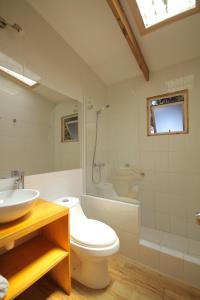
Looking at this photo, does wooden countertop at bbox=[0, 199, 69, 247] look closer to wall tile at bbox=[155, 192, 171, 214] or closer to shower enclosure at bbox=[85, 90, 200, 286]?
shower enclosure at bbox=[85, 90, 200, 286]

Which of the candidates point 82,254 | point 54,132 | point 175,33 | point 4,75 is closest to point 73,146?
point 54,132

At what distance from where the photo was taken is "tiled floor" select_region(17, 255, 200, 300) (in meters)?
1.26

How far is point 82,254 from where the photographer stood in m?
1.23

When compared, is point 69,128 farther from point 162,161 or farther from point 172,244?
point 172,244

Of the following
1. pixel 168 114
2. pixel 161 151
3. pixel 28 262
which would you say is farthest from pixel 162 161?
pixel 28 262

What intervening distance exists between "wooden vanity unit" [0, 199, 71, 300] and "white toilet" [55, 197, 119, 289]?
12 centimetres

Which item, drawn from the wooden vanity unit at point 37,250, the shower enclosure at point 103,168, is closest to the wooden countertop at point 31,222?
the wooden vanity unit at point 37,250

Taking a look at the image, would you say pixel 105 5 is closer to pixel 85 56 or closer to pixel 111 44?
pixel 111 44

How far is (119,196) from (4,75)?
5.89 ft

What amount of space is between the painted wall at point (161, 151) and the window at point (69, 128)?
786mm

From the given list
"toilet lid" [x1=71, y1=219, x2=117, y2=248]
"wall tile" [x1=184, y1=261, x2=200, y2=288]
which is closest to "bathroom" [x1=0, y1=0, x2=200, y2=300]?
"wall tile" [x1=184, y1=261, x2=200, y2=288]

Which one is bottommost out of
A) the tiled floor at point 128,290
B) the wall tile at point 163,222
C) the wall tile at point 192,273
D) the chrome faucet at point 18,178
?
the tiled floor at point 128,290

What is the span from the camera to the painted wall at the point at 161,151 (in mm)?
2031

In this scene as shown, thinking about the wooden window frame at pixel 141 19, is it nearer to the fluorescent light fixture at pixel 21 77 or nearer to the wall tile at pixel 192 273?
the fluorescent light fixture at pixel 21 77
